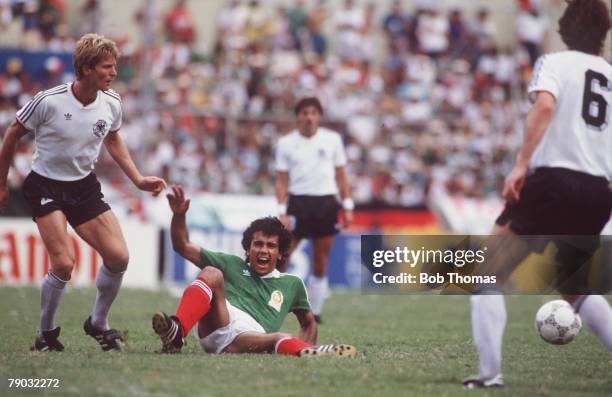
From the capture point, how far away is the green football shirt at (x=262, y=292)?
357 inches

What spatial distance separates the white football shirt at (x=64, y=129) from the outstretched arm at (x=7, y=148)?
0.23 feet

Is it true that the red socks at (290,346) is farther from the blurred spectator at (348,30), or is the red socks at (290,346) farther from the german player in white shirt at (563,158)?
the blurred spectator at (348,30)

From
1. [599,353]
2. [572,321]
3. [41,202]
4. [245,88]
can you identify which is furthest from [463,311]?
[245,88]

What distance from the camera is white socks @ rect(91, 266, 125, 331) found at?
9.23m

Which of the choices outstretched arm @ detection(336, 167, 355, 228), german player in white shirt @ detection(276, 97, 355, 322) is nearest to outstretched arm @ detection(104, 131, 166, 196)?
german player in white shirt @ detection(276, 97, 355, 322)

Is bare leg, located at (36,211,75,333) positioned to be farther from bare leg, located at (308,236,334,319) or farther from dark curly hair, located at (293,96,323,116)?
dark curly hair, located at (293,96,323,116)

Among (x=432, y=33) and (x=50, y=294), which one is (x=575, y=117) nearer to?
(x=50, y=294)

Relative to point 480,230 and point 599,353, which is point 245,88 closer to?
point 480,230

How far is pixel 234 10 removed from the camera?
26.0m

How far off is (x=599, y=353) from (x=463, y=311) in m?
5.65

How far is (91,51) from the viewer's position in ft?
28.7

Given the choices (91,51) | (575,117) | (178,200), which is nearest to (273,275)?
(178,200)

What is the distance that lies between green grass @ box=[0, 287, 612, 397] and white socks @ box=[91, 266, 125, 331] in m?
0.25

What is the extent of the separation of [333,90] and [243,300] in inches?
675
